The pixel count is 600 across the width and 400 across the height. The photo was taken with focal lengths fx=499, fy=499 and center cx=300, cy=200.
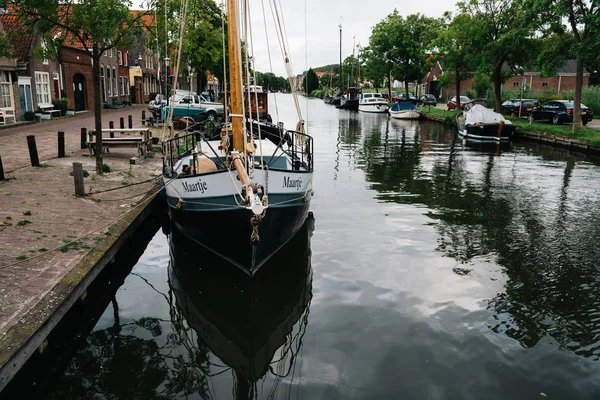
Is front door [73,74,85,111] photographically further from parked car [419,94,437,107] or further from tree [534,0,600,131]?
parked car [419,94,437,107]

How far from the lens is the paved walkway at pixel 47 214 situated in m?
6.83

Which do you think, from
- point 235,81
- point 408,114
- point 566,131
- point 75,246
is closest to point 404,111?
point 408,114

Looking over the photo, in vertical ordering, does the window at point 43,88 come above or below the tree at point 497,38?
below

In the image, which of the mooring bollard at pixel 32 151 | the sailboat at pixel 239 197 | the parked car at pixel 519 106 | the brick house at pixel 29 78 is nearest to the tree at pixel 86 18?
the mooring bollard at pixel 32 151

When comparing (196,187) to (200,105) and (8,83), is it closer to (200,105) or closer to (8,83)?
(8,83)

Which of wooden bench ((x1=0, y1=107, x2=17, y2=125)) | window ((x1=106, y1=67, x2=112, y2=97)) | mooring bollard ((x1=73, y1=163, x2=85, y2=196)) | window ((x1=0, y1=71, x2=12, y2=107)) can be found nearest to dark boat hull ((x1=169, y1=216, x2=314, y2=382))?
mooring bollard ((x1=73, y1=163, x2=85, y2=196))

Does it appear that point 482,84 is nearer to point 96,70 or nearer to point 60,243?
point 96,70

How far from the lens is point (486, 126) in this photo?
30250 mm

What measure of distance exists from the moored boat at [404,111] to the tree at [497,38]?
462 inches

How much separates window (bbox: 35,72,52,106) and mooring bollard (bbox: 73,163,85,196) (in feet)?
81.2

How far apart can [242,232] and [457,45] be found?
3776cm

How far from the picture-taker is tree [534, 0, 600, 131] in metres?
24.0

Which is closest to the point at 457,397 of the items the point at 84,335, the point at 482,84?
the point at 84,335

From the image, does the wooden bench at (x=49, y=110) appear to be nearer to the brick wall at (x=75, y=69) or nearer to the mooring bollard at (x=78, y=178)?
the brick wall at (x=75, y=69)
